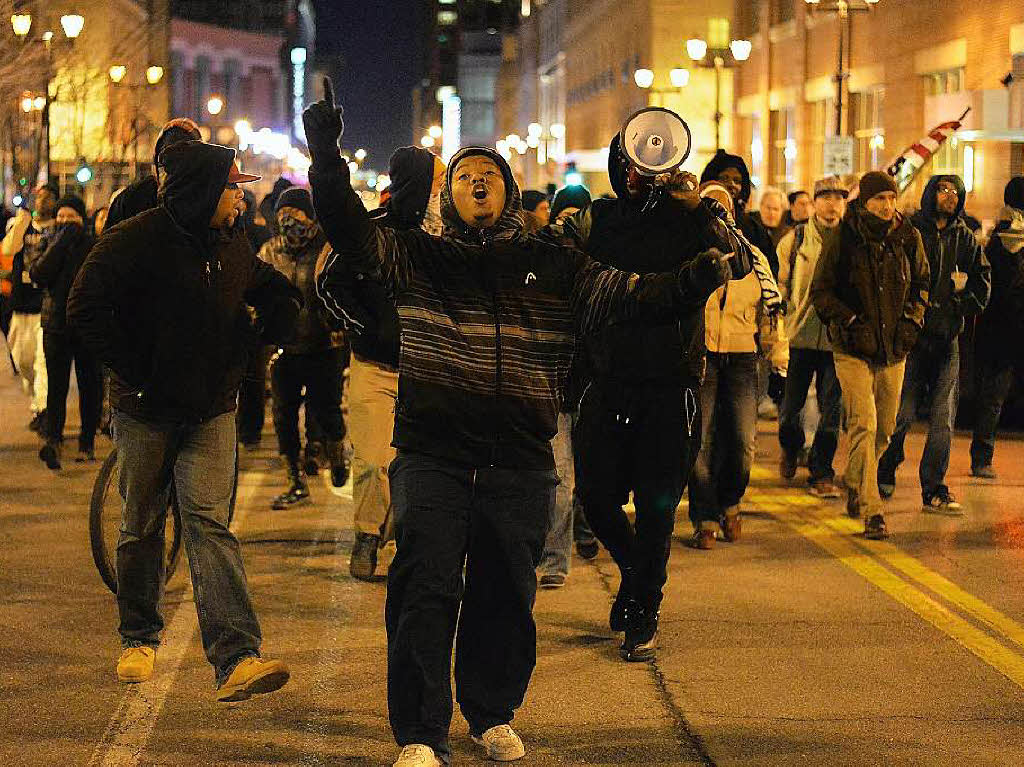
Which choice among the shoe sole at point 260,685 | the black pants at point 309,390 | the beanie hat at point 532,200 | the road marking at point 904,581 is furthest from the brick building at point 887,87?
the shoe sole at point 260,685

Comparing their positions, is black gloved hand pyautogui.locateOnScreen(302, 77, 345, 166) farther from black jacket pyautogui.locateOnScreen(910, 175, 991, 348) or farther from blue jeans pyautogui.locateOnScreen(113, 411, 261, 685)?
black jacket pyautogui.locateOnScreen(910, 175, 991, 348)

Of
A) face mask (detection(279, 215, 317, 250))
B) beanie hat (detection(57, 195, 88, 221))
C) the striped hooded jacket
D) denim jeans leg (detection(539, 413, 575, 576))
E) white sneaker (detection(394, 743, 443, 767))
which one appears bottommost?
white sneaker (detection(394, 743, 443, 767))

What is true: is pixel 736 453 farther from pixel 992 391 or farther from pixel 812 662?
pixel 992 391

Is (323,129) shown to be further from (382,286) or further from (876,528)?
(876,528)

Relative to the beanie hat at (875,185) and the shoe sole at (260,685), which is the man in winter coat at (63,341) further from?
the shoe sole at (260,685)

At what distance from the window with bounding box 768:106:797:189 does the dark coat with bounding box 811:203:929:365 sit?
33643 millimetres

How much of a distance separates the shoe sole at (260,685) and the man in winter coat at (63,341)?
716cm

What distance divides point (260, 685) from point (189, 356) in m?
1.23

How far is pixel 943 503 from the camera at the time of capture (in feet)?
38.4

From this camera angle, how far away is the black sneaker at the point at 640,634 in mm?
7531

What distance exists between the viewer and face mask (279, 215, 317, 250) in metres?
11.6

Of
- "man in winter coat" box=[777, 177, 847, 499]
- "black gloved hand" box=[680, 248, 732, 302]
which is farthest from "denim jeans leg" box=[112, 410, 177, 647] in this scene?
"man in winter coat" box=[777, 177, 847, 499]

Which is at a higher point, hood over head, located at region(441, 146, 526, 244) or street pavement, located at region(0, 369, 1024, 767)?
hood over head, located at region(441, 146, 526, 244)

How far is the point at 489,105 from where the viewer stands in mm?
184375
